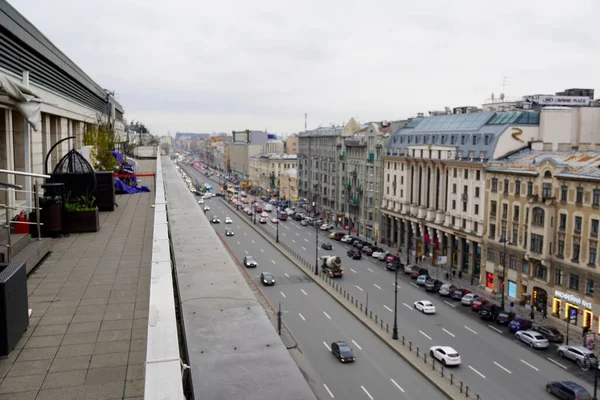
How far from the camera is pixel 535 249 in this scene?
141 feet

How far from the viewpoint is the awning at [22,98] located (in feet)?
28.2

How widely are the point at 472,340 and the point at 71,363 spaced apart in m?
34.5

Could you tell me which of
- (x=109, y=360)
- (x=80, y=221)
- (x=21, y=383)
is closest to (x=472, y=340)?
(x=80, y=221)

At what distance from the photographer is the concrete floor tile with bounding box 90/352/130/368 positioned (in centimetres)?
531

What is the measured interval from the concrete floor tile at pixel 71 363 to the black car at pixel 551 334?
36.2 m

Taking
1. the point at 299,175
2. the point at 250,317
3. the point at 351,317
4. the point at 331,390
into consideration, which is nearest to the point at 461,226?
the point at 351,317

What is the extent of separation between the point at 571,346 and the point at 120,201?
28532mm

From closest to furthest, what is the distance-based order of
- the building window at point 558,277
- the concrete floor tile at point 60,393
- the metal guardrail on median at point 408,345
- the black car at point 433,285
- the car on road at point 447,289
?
the concrete floor tile at point 60,393 < the metal guardrail on median at point 408,345 < the building window at point 558,277 < the car on road at point 447,289 < the black car at point 433,285

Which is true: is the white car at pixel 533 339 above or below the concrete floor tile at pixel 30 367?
below

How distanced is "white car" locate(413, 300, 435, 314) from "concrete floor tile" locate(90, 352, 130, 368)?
38.5 m

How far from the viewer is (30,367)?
207 inches

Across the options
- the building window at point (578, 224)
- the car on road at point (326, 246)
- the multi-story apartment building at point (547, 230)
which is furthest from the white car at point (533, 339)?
the car on road at point (326, 246)

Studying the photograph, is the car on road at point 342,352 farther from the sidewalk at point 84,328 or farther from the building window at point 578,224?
the sidewalk at point 84,328

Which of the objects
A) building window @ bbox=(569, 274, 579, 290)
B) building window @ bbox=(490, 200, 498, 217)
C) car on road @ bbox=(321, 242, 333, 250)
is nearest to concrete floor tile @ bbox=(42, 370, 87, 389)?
building window @ bbox=(569, 274, 579, 290)
